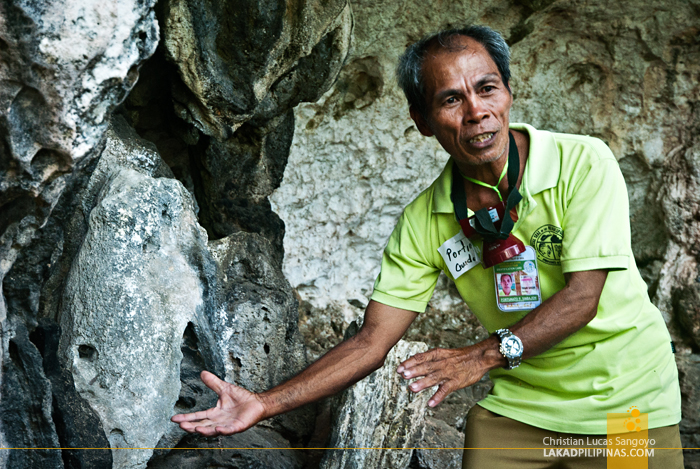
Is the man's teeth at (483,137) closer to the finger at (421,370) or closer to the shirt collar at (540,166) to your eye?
the shirt collar at (540,166)

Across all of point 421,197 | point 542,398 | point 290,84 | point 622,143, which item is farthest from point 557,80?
point 542,398

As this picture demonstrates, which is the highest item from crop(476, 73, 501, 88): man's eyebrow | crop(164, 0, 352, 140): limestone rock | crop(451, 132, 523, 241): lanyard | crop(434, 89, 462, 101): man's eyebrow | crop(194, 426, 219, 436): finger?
crop(164, 0, 352, 140): limestone rock

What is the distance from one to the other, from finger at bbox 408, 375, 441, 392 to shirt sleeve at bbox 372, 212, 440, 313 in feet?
1.12

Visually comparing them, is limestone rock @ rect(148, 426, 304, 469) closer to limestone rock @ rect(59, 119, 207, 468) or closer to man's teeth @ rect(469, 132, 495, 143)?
Answer: limestone rock @ rect(59, 119, 207, 468)

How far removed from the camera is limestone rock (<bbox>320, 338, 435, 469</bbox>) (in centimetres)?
231

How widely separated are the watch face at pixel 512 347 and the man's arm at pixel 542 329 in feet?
0.04

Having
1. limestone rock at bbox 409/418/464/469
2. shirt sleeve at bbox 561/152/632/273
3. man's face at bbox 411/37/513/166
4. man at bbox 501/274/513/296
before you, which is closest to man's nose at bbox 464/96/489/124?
man's face at bbox 411/37/513/166

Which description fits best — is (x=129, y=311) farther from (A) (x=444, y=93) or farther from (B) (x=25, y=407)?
(A) (x=444, y=93)

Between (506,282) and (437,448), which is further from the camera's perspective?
(437,448)

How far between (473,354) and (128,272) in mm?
933

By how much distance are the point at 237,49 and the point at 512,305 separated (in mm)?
1172

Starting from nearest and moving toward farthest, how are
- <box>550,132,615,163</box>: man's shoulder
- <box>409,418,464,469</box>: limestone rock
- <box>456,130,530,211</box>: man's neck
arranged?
1. <box>550,132,615,163</box>: man's shoulder
2. <box>456,130,530,211</box>: man's neck
3. <box>409,418,464,469</box>: limestone rock

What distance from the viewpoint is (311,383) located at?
161 cm

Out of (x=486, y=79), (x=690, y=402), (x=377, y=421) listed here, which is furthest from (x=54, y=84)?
(x=690, y=402)
